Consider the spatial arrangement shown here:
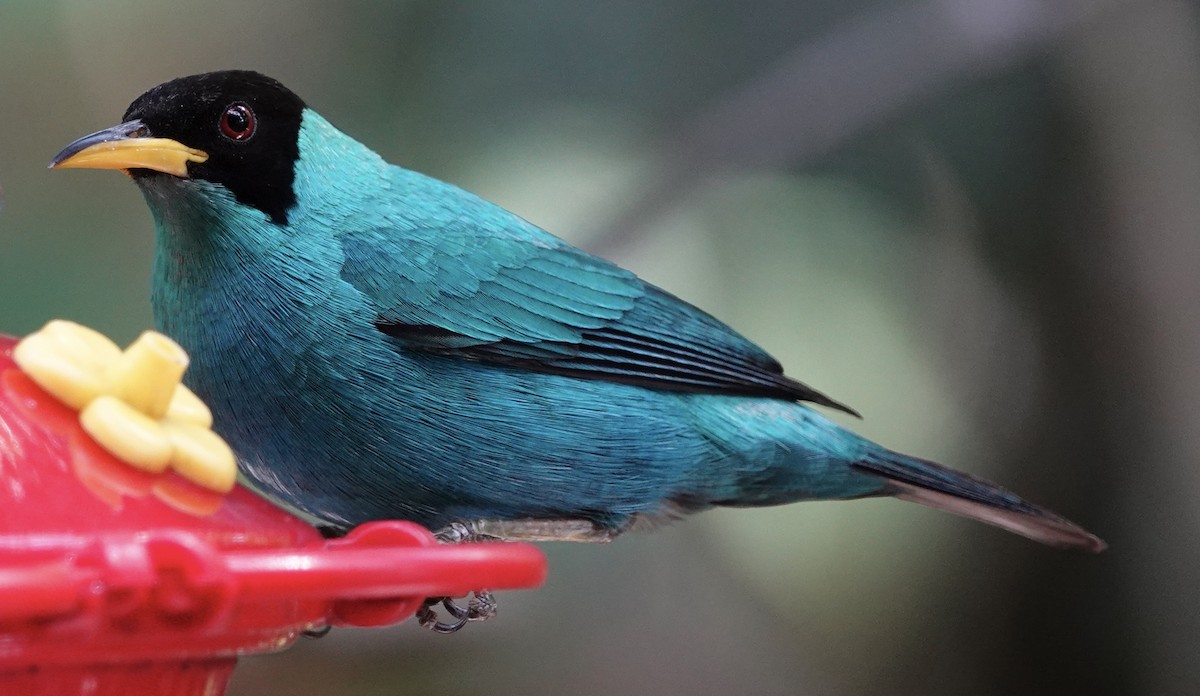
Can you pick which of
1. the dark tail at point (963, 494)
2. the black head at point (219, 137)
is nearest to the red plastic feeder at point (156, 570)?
the black head at point (219, 137)

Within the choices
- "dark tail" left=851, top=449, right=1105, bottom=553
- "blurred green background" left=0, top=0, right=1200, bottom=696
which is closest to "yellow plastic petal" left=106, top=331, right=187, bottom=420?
"dark tail" left=851, top=449, right=1105, bottom=553

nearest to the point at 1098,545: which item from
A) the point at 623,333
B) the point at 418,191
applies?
the point at 623,333

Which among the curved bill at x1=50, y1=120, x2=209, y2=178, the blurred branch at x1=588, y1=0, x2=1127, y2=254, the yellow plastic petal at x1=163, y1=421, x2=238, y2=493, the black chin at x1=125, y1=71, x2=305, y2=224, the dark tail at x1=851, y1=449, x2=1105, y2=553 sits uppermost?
the blurred branch at x1=588, y1=0, x2=1127, y2=254

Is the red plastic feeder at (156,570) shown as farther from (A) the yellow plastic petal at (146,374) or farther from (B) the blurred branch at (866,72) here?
(B) the blurred branch at (866,72)

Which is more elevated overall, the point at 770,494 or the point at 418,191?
the point at 418,191

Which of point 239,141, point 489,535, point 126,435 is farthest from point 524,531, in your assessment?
point 126,435

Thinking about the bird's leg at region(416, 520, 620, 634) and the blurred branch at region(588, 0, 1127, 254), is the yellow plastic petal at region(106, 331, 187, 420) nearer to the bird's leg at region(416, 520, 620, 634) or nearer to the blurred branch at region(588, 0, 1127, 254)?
the bird's leg at region(416, 520, 620, 634)

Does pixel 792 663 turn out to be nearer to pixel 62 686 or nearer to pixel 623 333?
pixel 623 333
